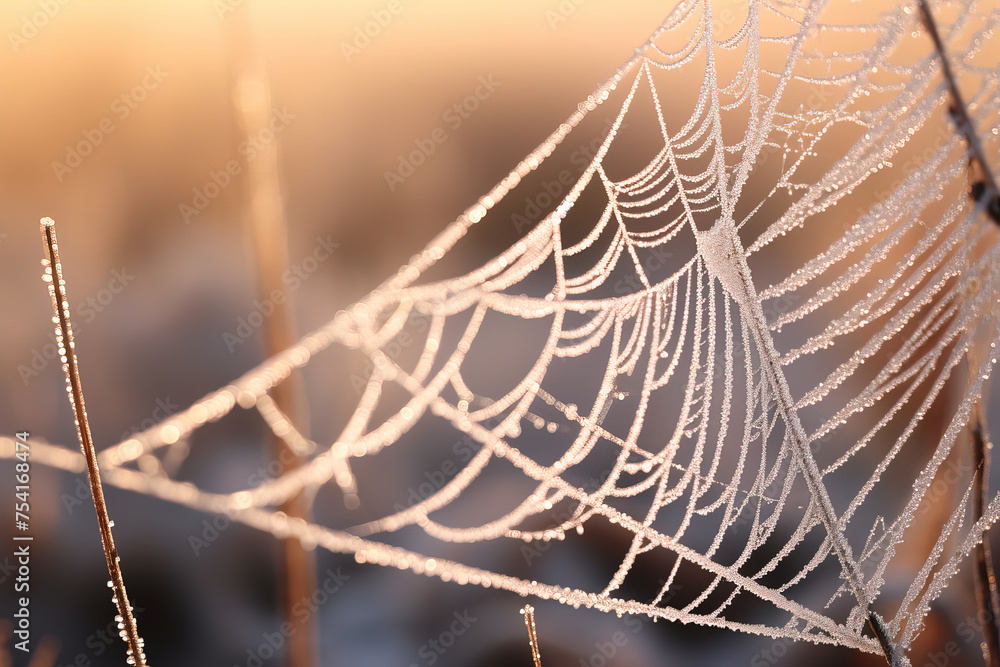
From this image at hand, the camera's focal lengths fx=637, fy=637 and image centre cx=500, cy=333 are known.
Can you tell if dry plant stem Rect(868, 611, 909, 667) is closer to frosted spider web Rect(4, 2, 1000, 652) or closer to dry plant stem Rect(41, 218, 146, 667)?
frosted spider web Rect(4, 2, 1000, 652)

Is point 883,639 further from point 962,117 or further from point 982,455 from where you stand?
point 962,117

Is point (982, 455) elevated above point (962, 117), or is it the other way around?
point (962, 117)

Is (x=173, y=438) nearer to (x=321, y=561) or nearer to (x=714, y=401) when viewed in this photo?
(x=714, y=401)

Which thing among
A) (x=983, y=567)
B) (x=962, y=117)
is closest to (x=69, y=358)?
(x=962, y=117)

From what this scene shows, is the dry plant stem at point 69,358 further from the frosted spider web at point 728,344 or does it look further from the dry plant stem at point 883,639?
the dry plant stem at point 883,639

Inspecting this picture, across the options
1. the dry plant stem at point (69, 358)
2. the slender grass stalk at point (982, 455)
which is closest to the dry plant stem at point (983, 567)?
the slender grass stalk at point (982, 455)

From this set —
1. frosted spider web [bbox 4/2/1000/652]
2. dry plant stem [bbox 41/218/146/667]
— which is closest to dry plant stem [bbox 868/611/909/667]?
frosted spider web [bbox 4/2/1000/652]
